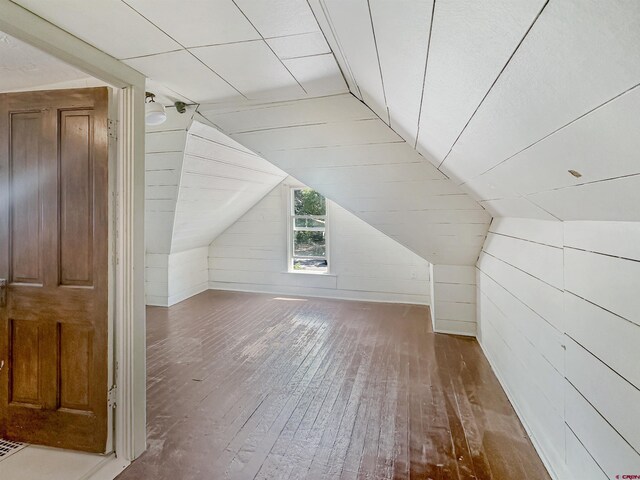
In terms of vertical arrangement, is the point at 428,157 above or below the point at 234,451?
above

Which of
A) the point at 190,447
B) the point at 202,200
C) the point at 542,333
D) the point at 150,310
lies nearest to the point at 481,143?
the point at 542,333

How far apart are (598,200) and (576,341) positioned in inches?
27.9

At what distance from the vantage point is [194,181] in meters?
3.24

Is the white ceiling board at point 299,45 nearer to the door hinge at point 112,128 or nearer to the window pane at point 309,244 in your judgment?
the door hinge at point 112,128

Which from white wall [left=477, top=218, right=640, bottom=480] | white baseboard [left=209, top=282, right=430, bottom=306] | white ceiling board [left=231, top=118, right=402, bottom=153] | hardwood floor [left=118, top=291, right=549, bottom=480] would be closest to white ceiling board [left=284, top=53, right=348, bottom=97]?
white ceiling board [left=231, top=118, right=402, bottom=153]

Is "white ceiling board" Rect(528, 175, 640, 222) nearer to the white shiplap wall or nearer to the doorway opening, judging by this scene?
the doorway opening

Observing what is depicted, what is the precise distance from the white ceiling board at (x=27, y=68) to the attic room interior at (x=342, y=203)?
17 mm

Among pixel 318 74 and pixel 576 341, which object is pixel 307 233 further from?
pixel 576 341

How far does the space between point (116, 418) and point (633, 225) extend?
2.37m

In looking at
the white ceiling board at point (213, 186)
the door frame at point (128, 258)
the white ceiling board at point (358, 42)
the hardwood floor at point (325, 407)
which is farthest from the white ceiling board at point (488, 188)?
the white ceiling board at point (213, 186)

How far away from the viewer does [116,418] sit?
1630 mm

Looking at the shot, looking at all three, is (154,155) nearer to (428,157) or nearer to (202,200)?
(202,200)

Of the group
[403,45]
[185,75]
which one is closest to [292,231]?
[185,75]

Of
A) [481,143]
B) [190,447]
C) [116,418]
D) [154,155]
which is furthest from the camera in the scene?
[154,155]
